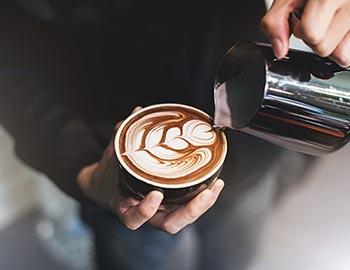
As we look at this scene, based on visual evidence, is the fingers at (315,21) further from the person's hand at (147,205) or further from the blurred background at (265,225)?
the person's hand at (147,205)

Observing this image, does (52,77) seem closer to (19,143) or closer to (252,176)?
(19,143)

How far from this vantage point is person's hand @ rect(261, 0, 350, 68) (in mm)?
516

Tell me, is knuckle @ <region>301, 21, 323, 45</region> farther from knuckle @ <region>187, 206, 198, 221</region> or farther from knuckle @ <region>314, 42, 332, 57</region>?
knuckle @ <region>187, 206, 198, 221</region>

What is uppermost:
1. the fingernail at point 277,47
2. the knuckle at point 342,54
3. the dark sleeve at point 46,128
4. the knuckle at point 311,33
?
the knuckle at point 311,33

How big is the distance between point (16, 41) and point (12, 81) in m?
0.06

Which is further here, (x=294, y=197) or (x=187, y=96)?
(x=294, y=197)

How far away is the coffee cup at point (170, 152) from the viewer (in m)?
0.54

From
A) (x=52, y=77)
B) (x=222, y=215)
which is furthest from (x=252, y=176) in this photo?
(x=52, y=77)

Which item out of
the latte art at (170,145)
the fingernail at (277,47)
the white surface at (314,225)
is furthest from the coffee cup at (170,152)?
the white surface at (314,225)

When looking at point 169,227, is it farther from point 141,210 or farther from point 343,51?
point 343,51

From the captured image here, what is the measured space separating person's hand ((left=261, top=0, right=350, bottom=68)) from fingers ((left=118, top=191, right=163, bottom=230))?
0.17m

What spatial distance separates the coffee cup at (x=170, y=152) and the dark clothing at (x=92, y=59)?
150 millimetres

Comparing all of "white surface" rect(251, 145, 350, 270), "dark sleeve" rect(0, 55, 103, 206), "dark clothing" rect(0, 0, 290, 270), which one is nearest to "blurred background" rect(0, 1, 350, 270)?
"white surface" rect(251, 145, 350, 270)

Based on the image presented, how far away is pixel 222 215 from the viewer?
0.94 meters
